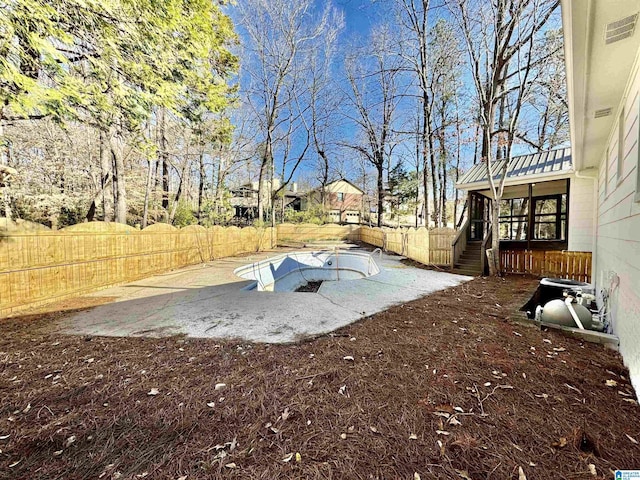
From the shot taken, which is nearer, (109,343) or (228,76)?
(109,343)

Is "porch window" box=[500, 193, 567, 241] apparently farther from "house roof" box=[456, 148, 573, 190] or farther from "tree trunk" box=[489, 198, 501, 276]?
"tree trunk" box=[489, 198, 501, 276]

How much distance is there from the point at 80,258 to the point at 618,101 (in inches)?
375

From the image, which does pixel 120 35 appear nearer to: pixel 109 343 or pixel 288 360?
pixel 109 343

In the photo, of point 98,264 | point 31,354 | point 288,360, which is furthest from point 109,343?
point 98,264

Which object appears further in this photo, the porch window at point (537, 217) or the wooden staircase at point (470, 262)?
the porch window at point (537, 217)

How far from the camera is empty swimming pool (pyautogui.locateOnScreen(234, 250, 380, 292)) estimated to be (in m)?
10.6

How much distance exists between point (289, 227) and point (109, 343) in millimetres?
17514

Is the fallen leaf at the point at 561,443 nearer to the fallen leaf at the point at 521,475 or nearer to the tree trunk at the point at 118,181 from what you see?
the fallen leaf at the point at 521,475

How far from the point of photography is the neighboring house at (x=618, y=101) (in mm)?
2211

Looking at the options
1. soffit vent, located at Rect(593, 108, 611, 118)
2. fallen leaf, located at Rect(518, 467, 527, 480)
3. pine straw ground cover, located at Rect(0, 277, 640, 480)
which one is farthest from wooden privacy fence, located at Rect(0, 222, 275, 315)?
soffit vent, located at Rect(593, 108, 611, 118)

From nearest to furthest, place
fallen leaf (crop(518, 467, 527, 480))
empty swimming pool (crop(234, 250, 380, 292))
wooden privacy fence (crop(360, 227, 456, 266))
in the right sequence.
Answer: fallen leaf (crop(518, 467, 527, 480))
wooden privacy fence (crop(360, 227, 456, 266))
empty swimming pool (crop(234, 250, 380, 292))

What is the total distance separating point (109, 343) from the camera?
127 inches

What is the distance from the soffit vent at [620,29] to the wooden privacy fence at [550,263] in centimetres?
645

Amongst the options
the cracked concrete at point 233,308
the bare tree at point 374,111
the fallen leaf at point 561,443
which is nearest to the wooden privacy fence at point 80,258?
the cracked concrete at point 233,308
